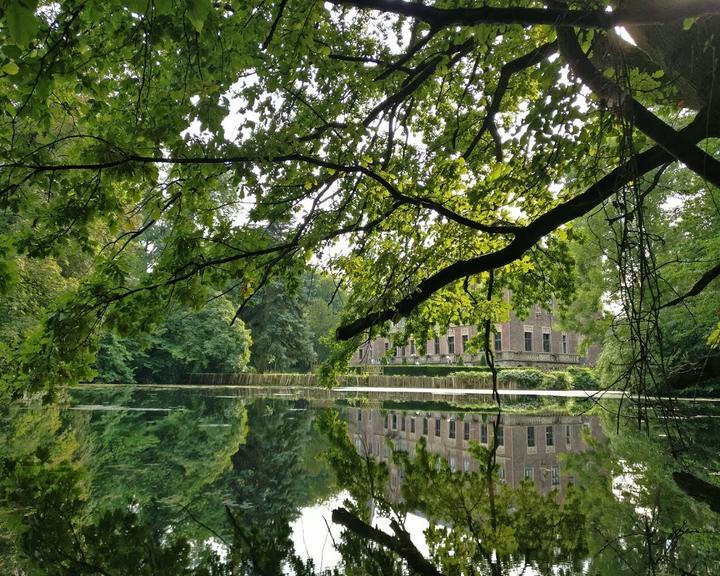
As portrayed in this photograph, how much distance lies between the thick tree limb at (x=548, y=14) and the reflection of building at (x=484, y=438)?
365 cm

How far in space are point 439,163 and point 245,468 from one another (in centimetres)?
432

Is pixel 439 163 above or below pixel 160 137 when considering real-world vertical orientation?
above

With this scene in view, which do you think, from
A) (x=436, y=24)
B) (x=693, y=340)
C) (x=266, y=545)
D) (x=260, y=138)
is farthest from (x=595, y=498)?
(x=693, y=340)

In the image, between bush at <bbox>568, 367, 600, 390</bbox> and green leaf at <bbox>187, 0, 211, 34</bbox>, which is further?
bush at <bbox>568, 367, 600, 390</bbox>

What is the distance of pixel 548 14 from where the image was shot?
2.93 m

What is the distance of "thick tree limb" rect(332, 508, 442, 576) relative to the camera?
281cm

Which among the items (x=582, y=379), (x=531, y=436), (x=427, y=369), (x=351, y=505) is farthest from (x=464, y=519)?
(x=427, y=369)

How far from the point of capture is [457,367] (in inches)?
1657

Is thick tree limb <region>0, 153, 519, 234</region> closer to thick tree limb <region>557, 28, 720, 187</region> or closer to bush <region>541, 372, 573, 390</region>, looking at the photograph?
thick tree limb <region>557, 28, 720, 187</region>

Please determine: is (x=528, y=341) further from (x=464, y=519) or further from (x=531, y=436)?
(x=464, y=519)

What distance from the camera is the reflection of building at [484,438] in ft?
18.3

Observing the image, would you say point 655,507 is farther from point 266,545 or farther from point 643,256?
point 266,545

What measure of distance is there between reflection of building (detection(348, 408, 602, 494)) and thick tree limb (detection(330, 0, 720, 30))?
3.65 meters

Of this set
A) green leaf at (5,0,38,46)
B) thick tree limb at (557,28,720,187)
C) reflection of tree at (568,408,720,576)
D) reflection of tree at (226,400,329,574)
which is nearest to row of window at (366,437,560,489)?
reflection of tree at (568,408,720,576)
